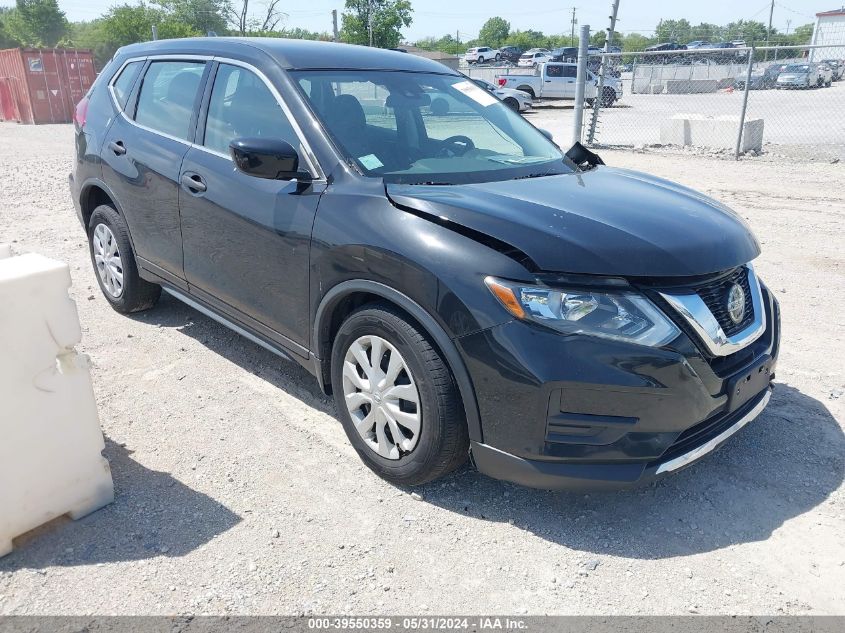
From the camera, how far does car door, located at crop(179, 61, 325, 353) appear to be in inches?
126

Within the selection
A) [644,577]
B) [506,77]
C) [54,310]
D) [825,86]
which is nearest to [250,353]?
[54,310]

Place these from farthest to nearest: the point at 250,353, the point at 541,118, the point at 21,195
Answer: the point at 541,118, the point at 21,195, the point at 250,353

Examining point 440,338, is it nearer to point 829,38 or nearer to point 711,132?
point 711,132

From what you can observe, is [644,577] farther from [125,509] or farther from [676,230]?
[125,509]

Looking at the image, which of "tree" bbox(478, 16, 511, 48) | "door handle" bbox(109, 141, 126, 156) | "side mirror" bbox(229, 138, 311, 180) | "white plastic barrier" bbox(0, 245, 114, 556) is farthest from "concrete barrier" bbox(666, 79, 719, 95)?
"tree" bbox(478, 16, 511, 48)

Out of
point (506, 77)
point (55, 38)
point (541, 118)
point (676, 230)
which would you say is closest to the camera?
point (676, 230)

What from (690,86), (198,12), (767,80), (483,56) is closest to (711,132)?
(767,80)

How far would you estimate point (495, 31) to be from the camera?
338 ft

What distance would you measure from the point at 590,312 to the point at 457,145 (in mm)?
1535

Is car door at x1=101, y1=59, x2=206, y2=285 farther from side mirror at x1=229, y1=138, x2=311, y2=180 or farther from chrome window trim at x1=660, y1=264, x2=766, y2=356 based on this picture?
chrome window trim at x1=660, y1=264, x2=766, y2=356

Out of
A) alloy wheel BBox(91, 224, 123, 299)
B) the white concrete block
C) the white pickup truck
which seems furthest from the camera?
the white pickup truck

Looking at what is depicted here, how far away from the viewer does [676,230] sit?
9.02ft

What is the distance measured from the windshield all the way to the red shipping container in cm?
2295

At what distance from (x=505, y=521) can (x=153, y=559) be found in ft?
4.58
